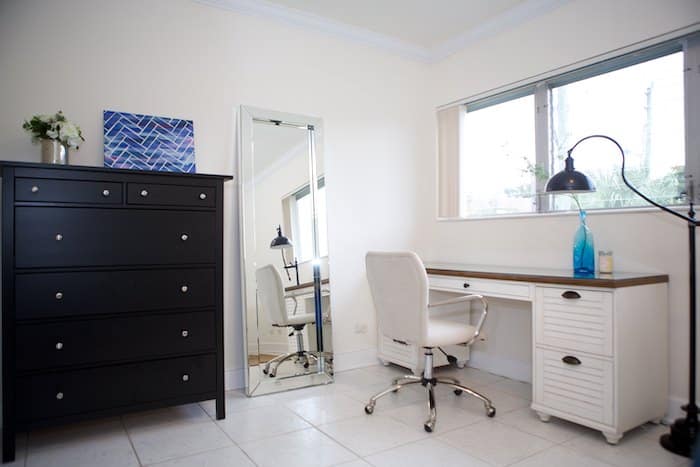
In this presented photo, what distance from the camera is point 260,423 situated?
104 inches

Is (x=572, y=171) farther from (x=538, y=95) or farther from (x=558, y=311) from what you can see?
(x=538, y=95)

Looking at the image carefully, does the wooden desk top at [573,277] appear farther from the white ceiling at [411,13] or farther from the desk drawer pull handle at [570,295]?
the white ceiling at [411,13]

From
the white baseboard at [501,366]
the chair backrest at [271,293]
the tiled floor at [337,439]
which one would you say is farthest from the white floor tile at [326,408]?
the white baseboard at [501,366]

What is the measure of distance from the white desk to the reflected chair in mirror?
5.13 feet

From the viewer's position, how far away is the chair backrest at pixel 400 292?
257cm

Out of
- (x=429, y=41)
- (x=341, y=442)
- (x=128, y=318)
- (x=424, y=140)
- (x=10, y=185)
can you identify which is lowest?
(x=341, y=442)

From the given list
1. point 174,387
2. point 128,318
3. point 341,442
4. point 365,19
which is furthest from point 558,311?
point 365,19

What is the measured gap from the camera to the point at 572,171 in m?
2.66

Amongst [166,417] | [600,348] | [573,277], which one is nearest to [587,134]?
[573,277]

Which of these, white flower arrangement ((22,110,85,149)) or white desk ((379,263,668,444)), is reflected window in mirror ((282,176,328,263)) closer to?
white flower arrangement ((22,110,85,149))

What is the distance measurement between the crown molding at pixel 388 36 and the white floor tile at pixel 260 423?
8.84ft

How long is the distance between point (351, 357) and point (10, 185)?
2555 millimetres

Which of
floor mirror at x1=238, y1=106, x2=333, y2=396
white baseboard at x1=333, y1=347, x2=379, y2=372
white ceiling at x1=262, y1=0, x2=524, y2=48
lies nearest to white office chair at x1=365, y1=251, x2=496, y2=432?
floor mirror at x1=238, y1=106, x2=333, y2=396

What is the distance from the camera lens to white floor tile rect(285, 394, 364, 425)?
2721 millimetres
